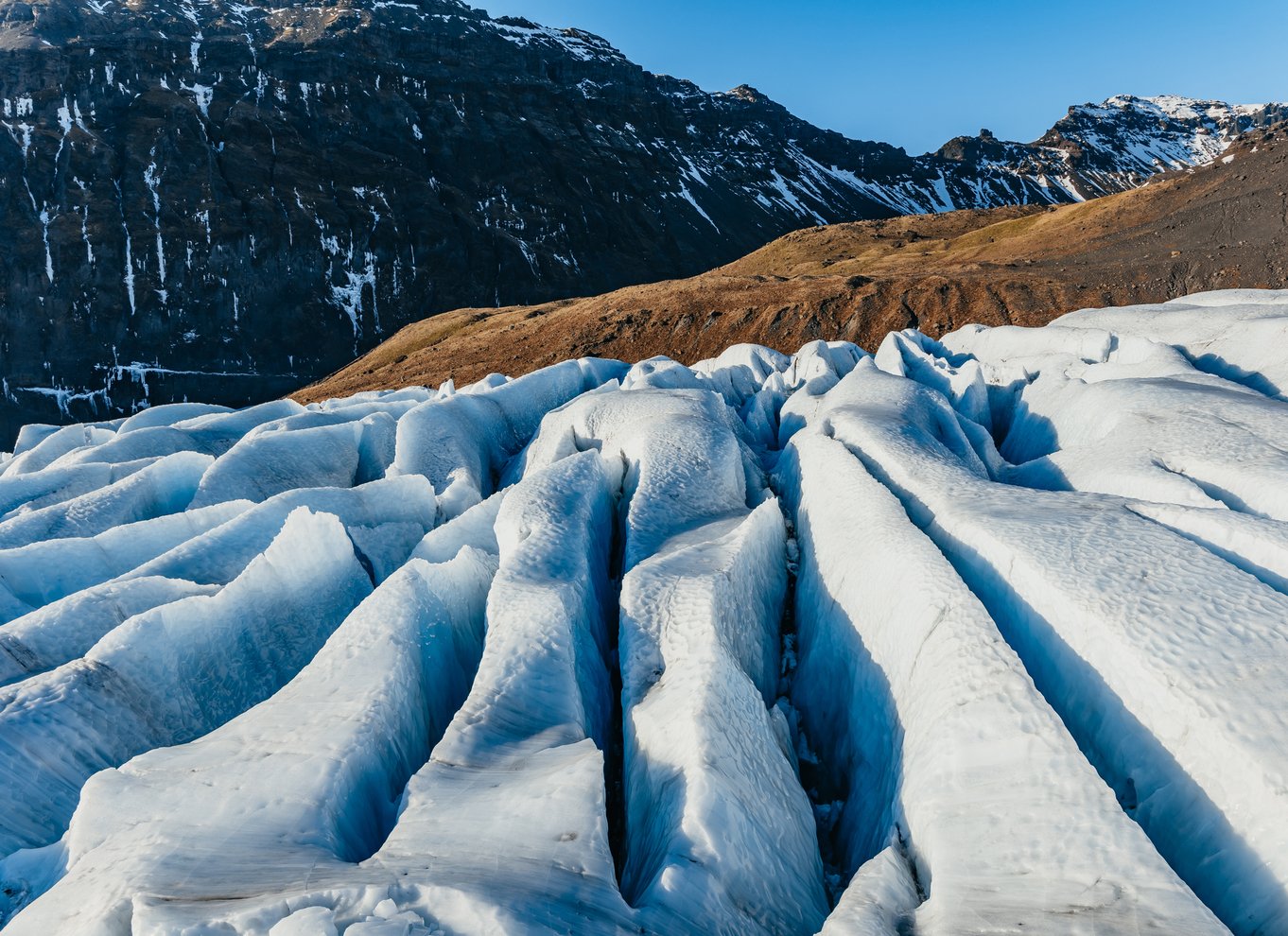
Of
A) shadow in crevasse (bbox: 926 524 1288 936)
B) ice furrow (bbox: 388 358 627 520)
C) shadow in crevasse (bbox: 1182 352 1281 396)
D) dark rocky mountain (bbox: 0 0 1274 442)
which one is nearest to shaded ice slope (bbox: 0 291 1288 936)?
shadow in crevasse (bbox: 926 524 1288 936)

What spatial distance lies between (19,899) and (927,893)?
5.24 meters

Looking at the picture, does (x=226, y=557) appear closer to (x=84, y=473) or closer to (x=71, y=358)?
(x=84, y=473)

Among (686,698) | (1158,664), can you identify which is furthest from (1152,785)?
(686,698)

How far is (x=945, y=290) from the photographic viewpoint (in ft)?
114

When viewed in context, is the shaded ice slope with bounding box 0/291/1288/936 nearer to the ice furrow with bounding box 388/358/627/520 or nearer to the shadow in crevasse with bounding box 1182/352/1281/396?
the ice furrow with bounding box 388/358/627/520

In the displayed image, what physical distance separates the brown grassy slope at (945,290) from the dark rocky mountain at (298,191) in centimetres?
4263

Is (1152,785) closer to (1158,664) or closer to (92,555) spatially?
(1158,664)

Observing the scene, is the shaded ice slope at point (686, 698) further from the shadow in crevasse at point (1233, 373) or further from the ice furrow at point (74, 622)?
the shadow in crevasse at point (1233, 373)

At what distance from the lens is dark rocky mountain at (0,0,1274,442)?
247 feet

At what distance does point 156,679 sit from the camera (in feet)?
19.0

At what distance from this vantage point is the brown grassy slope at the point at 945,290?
33.3 metres

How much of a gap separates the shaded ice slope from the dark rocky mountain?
75337 mm

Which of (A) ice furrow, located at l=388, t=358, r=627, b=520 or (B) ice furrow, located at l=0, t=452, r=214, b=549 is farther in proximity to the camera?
(A) ice furrow, located at l=388, t=358, r=627, b=520

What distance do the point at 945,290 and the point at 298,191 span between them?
8562 centimetres
